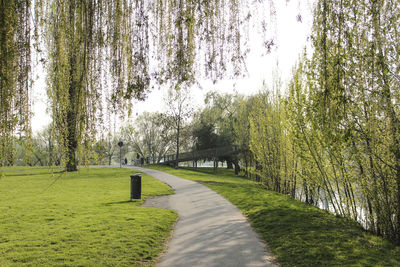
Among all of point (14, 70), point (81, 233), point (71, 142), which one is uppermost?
point (14, 70)

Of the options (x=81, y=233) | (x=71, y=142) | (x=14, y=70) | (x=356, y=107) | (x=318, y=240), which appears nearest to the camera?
(x=14, y=70)

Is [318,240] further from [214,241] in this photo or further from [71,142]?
[71,142]

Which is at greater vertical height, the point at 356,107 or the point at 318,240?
the point at 356,107

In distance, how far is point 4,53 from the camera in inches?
89.1

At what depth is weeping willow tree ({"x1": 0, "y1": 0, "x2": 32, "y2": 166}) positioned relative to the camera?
7.39 ft

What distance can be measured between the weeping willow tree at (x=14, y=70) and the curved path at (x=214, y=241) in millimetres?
3463

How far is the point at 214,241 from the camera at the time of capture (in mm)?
5867

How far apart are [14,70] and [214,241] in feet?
16.2

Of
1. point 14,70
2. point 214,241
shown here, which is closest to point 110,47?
point 14,70

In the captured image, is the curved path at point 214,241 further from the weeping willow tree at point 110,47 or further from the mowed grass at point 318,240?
the weeping willow tree at point 110,47

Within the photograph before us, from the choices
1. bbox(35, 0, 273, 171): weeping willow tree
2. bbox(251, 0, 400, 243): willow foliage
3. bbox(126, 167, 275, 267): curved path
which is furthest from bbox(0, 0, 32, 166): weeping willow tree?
bbox(126, 167, 275, 267): curved path

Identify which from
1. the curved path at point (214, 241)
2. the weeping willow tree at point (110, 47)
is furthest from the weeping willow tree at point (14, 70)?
the curved path at point (214, 241)

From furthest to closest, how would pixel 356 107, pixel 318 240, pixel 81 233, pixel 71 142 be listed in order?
pixel 81 233 → pixel 318 240 → pixel 356 107 → pixel 71 142

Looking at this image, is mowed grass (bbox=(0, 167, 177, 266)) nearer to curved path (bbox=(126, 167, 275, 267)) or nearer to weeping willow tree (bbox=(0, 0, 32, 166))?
curved path (bbox=(126, 167, 275, 267))
